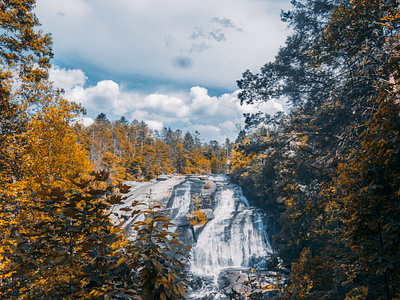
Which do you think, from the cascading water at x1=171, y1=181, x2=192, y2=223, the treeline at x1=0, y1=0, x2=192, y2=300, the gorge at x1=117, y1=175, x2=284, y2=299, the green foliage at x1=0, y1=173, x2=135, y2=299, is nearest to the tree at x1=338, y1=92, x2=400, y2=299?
the treeline at x1=0, y1=0, x2=192, y2=300

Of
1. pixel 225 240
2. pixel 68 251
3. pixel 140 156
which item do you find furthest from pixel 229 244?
pixel 140 156

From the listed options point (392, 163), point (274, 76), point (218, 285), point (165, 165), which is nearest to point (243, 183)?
point (218, 285)

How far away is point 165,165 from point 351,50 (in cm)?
4586

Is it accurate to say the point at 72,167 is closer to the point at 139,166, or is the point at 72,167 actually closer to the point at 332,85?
Result: the point at 332,85

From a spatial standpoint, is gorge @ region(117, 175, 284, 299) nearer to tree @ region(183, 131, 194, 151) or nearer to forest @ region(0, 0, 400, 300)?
forest @ region(0, 0, 400, 300)

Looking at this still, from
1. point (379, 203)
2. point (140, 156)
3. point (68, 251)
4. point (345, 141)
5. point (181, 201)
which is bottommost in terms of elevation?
point (181, 201)

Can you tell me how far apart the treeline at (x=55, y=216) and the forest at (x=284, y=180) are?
2cm

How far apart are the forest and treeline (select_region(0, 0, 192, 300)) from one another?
0.07ft

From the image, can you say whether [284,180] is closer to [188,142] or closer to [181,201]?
[181,201]

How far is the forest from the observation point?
6.24 ft

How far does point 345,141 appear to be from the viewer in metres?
7.43

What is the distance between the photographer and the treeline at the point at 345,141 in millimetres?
2707

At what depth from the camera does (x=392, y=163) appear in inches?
104

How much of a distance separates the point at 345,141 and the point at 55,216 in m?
8.70
